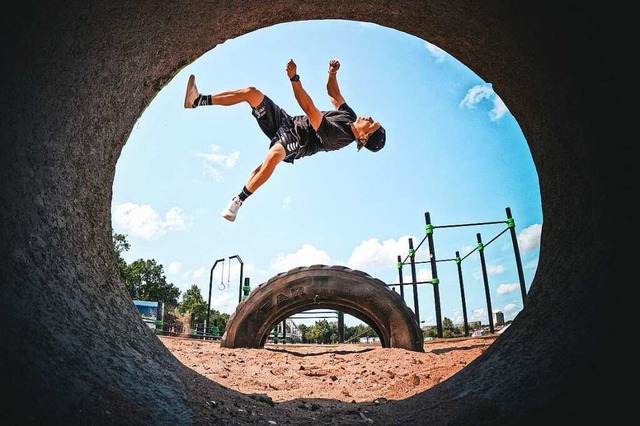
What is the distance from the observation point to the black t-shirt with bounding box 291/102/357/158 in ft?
15.6

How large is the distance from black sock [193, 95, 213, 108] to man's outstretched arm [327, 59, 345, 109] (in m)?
1.44

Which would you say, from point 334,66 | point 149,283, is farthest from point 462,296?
point 149,283

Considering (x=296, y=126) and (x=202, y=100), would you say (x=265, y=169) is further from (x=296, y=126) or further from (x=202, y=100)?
(x=202, y=100)

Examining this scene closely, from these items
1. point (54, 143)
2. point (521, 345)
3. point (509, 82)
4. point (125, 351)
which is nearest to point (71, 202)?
point (54, 143)

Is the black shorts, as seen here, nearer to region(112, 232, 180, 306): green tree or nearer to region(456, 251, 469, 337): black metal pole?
region(456, 251, 469, 337): black metal pole

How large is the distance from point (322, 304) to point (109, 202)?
279cm

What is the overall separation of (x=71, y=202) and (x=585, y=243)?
2.14 metres

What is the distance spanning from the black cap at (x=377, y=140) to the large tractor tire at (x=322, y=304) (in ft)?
5.25

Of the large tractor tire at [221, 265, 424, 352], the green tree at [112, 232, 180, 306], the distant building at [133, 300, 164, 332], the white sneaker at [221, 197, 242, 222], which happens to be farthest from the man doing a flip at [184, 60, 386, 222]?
the green tree at [112, 232, 180, 306]

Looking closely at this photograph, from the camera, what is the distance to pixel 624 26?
43.3 inches

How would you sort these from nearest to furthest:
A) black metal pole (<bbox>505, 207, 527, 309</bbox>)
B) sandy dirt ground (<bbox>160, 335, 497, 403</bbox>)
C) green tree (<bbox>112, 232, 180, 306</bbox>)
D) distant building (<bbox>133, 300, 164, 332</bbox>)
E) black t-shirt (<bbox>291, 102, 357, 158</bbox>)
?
sandy dirt ground (<bbox>160, 335, 497, 403</bbox>), black t-shirt (<bbox>291, 102, 357, 158</bbox>), black metal pole (<bbox>505, 207, 527, 309</bbox>), distant building (<bbox>133, 300, 164, 332</bbox>), green tree (<bbox>112, 232, 180, 306</bbox>)

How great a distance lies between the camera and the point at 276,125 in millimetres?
4855

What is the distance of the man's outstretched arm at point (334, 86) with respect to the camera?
15.2 ft

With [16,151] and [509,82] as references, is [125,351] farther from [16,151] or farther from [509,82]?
[509,82]
